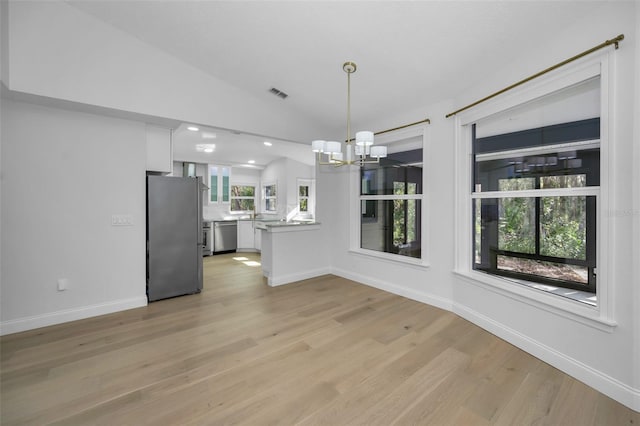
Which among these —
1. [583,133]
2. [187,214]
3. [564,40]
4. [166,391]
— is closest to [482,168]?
[583,133]

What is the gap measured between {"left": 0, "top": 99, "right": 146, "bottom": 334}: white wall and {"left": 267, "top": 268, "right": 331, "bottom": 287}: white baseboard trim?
5.99 feet

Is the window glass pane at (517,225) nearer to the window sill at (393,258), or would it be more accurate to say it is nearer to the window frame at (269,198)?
the window sill at (393,258)

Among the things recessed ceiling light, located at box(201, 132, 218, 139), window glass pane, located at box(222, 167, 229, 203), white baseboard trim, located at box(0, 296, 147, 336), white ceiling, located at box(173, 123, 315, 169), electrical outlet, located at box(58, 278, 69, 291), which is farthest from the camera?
window glass pane, located at box(222, 167, 229, 203)

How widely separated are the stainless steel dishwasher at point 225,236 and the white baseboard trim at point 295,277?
3.37m

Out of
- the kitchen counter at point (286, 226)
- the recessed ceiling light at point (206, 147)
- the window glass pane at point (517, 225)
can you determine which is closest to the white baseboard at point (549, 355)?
the window glass pane at point (517, 225)

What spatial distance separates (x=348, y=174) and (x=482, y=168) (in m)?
2.23

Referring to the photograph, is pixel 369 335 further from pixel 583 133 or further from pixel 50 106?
pixel 50 106

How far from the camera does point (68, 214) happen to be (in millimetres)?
3156

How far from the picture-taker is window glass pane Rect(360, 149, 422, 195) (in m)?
3.93

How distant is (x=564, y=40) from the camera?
2.19 meters

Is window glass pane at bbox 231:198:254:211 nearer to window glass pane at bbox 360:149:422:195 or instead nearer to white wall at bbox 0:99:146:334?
white wall at bbox 0:99:146:334

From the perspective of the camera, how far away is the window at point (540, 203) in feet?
7.18

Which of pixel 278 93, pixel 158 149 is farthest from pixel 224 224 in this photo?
pixel 278 93

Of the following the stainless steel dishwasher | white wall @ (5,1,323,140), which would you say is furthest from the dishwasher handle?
white wall @ (5,1,323,140)
